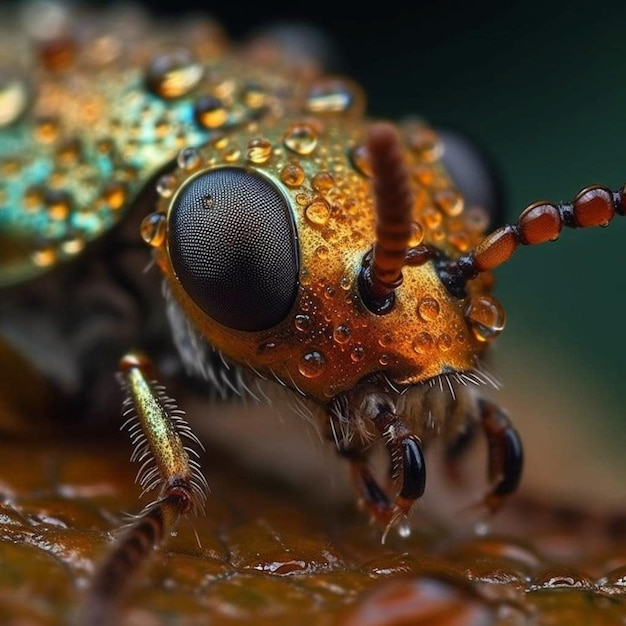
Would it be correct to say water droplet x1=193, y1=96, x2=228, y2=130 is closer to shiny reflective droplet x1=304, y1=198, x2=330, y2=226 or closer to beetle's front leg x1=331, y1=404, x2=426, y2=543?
shiny reflective droplet x1=304, y1=198, x2=330, y2=226

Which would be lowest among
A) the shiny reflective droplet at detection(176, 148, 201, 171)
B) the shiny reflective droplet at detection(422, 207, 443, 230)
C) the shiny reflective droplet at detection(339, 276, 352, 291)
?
the shiny reflective droplet at detection(339, 276, 352, 291)

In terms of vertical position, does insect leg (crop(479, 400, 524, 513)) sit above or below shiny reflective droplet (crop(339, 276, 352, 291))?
below

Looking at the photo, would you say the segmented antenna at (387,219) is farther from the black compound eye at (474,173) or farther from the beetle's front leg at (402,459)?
the black compound eye at (474,173)

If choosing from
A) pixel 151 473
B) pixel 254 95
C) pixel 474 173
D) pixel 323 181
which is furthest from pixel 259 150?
pixel 151 473

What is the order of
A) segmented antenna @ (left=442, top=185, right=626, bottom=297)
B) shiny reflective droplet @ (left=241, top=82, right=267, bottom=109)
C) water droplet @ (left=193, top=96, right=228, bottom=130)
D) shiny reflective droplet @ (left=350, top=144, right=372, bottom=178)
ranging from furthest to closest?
1. shiny reflective droplet @ (left=241, top=82, right=267, bottom=109)
2. water droplet @ (left=193, top=96, right=228, bottom=130)
3. shiny reflective droplet @ (left=350, top=144, right=372, bottom=178)
4. segmented antenna @ (left=442, top=185, right=626, bottom=297)

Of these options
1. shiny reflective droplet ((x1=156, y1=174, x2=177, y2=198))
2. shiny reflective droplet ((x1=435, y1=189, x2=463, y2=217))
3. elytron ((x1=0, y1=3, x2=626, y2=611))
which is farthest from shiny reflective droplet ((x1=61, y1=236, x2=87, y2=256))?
shiny reflective droplet ((x1=435, y1=189, x2=463, y2=217))

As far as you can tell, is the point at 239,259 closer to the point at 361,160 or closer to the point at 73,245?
the point at 361,160

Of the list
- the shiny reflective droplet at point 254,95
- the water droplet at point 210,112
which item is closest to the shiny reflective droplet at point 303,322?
the water droplet at point 210,112

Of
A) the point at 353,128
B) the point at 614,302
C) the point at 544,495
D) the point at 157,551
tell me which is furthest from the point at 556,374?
the point at 157,551
